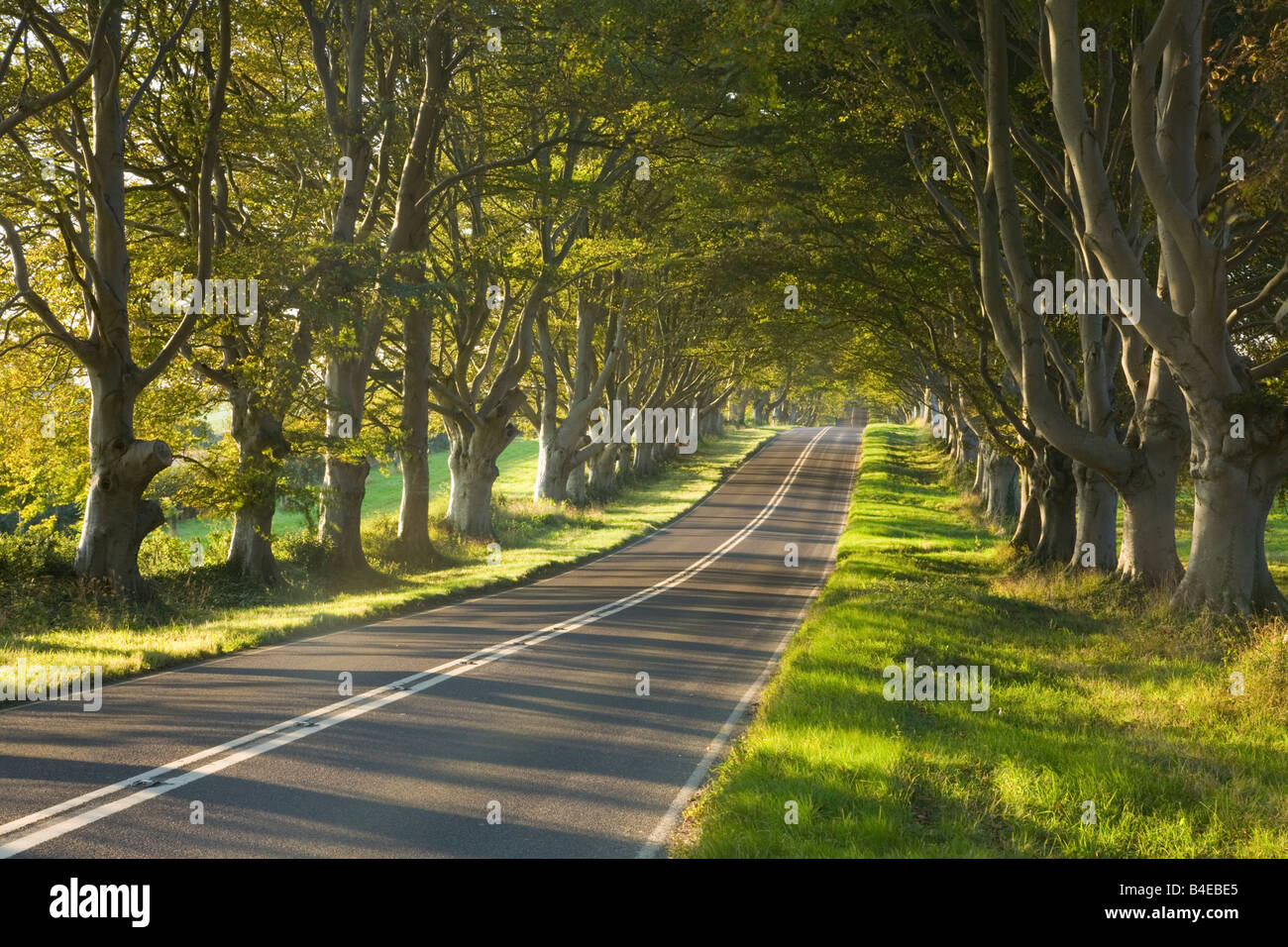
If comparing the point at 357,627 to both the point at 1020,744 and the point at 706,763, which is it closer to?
the point at 706,763

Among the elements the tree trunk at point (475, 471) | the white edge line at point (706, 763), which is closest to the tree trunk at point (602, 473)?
the tree trunk at point (475, 471)

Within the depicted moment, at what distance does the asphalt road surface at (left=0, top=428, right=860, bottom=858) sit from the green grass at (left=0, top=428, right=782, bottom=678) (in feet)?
3.17

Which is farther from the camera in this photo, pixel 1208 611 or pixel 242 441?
pixel 242 441

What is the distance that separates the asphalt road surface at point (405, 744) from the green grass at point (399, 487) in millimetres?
37317

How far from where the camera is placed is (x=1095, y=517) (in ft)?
67.9

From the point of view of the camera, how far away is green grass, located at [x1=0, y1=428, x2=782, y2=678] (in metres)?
13.1

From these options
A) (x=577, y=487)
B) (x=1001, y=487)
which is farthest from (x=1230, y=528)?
(x=577, y=487)

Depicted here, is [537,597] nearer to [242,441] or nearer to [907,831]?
[242,441]

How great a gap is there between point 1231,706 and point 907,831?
16.6ft

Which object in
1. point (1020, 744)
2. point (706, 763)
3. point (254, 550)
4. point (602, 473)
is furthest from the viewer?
point (602, 473)

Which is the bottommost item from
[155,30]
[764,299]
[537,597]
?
[537,597]

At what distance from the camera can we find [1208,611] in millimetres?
13516

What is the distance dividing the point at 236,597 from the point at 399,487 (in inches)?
2556
